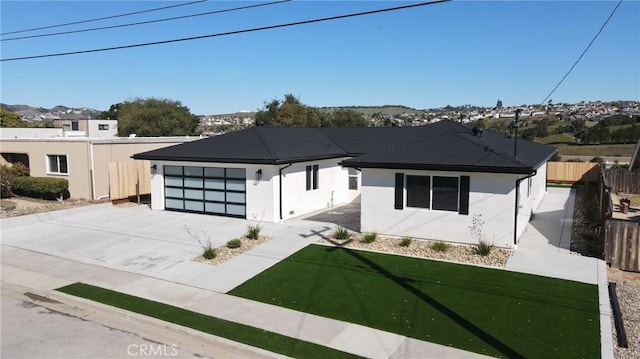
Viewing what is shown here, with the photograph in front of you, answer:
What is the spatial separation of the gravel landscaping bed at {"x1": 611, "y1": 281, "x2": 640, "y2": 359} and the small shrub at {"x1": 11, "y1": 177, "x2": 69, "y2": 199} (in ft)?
74.3

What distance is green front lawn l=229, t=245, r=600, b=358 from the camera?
25.4 feet

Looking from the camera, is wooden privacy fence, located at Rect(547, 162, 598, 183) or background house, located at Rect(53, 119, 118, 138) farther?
background house, located at Rect(53, 119, 118, 138)

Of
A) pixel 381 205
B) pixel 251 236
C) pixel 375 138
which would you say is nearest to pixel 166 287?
pixel 251 236

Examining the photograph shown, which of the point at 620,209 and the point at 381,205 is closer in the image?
the point at 381,205

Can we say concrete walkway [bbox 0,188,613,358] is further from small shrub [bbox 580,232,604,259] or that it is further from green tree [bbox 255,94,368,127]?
green tree [bbox 255,94,368,127]

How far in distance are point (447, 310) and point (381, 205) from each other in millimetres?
6080

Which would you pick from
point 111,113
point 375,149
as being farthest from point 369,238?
point 111,113

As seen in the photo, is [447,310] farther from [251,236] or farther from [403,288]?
[251,236]

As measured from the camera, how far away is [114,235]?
50.8 feet

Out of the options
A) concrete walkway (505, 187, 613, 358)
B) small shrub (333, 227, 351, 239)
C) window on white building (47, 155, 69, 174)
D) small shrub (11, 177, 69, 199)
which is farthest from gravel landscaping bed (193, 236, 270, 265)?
window on white building (47, 155, 69, 174)

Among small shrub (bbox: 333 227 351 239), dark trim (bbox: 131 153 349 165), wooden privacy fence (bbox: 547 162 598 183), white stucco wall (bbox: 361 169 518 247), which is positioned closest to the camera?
white stucco wall (bbox: 361 169 518 247)

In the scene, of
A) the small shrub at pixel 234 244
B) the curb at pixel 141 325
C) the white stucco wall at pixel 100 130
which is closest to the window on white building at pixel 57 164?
the small shrub at pixel 234 244

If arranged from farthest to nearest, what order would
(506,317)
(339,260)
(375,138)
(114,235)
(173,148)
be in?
1. (375,138)
2. (173,148)
3. (114,235)
4. (339,260)
5. (506,317)

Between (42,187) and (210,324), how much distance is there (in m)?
18.1
